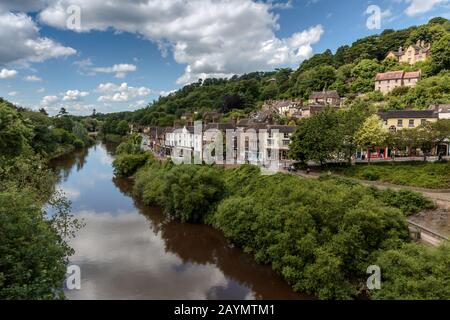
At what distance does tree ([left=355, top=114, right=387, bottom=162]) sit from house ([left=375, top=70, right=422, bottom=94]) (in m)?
31.8

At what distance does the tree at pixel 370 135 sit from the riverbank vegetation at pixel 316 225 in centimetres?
708

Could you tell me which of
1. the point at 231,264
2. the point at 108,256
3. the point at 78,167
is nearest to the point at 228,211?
the point at 231,264

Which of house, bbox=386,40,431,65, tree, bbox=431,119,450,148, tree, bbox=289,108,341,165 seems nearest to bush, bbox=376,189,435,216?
tree, bbox=289,108,341,165

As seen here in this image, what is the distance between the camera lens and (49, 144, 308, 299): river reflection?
17.0 m

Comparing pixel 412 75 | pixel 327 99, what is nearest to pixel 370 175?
pixel 327 99

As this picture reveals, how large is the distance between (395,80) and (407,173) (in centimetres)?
3800

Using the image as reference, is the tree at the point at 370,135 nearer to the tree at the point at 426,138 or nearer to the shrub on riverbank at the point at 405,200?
the tree at the point at 426,138

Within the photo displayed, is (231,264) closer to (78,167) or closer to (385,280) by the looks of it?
(385,280)

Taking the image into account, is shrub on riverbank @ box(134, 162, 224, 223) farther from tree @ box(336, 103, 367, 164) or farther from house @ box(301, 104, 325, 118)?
house @ box(301, 104, 325, 118)

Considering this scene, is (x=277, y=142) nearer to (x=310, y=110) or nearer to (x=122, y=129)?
(x=310, y=110)
